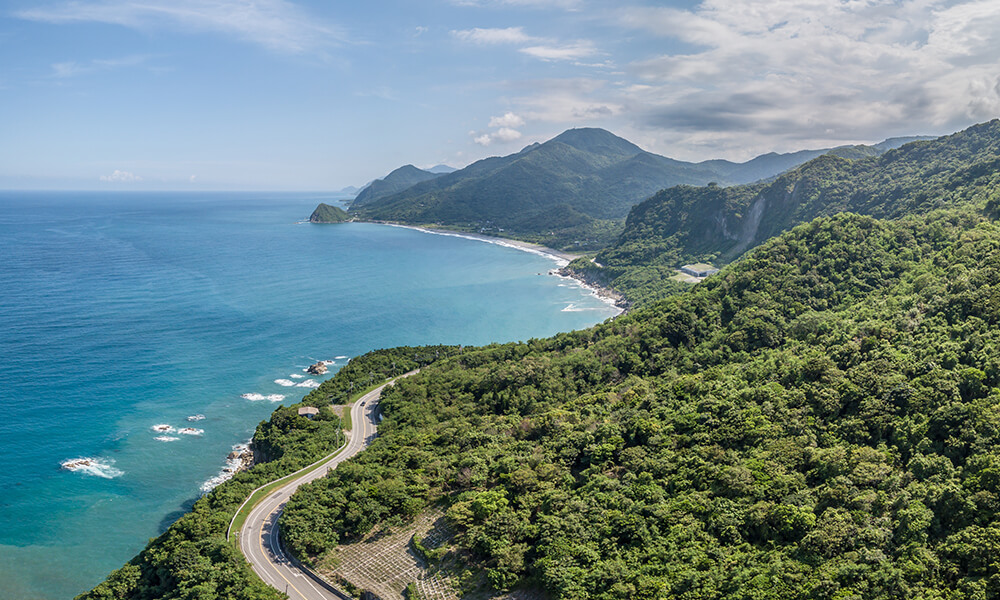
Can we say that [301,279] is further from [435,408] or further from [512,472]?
[512,472]

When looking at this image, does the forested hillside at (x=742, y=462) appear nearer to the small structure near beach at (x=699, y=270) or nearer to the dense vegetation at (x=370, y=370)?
the dense vegetation at (x=370, y=370)

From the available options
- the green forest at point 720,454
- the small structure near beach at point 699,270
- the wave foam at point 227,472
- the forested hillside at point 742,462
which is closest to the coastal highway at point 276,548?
the green forest at point 720,454

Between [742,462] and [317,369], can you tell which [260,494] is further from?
[317,369]

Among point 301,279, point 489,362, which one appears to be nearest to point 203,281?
point 301,279

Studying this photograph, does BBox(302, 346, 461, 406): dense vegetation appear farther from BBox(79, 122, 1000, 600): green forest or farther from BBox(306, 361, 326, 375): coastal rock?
BBox(306, 361, 326, 375): coastal rock

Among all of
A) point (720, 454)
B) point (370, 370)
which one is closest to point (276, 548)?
point (720, 454)

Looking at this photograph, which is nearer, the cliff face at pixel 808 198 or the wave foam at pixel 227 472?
the wave foam at pixel 227 472
